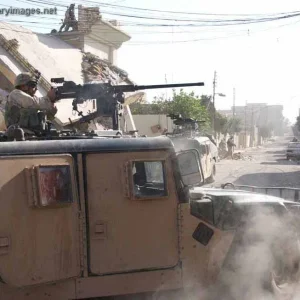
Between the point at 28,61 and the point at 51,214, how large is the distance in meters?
13.9

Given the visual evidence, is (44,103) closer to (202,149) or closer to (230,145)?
(202,149)

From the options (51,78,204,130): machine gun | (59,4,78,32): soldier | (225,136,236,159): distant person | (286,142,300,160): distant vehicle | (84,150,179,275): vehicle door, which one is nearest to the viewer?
(84,150,179,275): vehicle door

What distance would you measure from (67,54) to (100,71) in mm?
1446

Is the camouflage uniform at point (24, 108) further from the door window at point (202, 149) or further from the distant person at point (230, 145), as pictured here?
the distant person at point (230, 145)

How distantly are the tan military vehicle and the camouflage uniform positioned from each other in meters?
0.44

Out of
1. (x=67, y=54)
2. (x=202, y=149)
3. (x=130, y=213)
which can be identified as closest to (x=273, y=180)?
(x=202, y=149)

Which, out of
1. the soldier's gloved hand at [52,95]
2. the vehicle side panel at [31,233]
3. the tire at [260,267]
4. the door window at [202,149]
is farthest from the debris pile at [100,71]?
the vehicle side panel at [31,233]

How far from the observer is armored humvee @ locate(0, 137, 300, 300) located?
3848mm

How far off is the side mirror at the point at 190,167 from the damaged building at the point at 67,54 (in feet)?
33.7

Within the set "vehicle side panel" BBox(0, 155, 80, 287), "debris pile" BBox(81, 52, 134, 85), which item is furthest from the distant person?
"vehicle side panel" BBox(0, 155, 80, 287)

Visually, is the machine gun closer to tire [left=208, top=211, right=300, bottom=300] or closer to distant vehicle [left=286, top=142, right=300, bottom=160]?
tire [left=208, top=211, right=300, bottom=300]

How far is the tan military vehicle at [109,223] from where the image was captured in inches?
152

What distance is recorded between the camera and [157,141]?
4.25 meters

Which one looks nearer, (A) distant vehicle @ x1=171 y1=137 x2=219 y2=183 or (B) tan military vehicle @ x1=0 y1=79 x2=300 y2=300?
(B) tan military vehicle @ x1=0 y1=79 x2=300 y2=300
